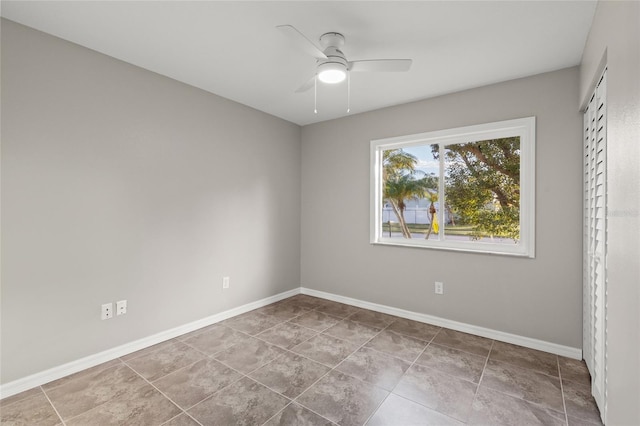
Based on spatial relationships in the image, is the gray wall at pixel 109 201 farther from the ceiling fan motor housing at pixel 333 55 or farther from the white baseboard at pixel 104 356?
the ceiling fan motor housing at pixel 333 55

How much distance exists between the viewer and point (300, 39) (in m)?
1.80

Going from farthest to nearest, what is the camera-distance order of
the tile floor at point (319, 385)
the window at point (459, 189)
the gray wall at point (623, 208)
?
the window at point (459, 189) < the tile floor at point (319, 385) < the gray wall at point (623, 208)

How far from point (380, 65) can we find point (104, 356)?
3.15 metres

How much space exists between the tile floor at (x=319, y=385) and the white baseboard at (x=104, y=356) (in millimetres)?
58

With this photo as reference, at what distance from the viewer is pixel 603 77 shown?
5.80 feet

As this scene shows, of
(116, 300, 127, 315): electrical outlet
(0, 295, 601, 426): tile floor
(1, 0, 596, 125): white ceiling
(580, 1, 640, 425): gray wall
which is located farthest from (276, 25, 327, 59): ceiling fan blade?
(116, 300, 127, 315): electrical outlet

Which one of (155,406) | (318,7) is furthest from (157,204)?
(318,7)

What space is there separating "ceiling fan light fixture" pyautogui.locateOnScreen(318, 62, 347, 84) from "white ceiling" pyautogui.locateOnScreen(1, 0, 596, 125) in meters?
0.25

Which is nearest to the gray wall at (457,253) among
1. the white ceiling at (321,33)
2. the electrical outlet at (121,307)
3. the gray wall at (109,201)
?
the white ceiling at (321,33)

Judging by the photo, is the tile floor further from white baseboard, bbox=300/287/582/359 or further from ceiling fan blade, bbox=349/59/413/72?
ceiling fan blade, bbox=349/59/413/72

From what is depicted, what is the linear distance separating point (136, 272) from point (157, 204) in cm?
64

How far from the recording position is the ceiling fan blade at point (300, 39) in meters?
1.69

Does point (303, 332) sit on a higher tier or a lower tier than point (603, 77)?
lower

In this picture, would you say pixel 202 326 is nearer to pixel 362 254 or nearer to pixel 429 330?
pixel 362 254
